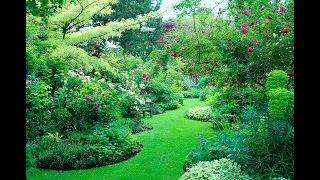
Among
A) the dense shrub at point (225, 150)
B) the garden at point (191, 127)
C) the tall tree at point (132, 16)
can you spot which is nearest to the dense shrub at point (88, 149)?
the garden at point (191, 127)

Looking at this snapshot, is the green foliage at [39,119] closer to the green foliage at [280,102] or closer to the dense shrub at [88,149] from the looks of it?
the dense shrub at [88,149]

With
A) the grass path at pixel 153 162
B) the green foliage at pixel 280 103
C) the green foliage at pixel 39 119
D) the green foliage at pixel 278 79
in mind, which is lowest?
the grass path at pixel 153 162

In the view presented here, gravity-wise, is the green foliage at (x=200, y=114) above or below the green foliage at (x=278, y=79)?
below

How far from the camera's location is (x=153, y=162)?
497 centimetres

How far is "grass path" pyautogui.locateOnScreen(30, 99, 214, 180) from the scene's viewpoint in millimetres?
4329

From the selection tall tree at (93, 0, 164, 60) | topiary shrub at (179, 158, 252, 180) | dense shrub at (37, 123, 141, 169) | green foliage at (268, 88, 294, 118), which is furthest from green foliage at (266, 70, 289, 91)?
tall tree at (93, 0, 164, 60)

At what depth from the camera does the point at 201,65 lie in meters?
5.71

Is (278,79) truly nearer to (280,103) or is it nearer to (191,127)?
(280,103)

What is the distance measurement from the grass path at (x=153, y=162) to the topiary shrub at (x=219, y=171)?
0.72 meters

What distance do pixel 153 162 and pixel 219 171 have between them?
70.1 inches

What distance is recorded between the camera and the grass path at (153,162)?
4.33m

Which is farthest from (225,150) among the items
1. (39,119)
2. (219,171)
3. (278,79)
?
(39,119)

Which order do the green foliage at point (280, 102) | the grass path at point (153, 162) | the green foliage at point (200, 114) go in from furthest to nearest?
the green foliage at point (200, 114)
the grass path at point (153, 162)
the green foliage at point (280, 102)

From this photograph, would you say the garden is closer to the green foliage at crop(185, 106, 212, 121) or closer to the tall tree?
the green foliage at crop(185, 106, 212, 121)
